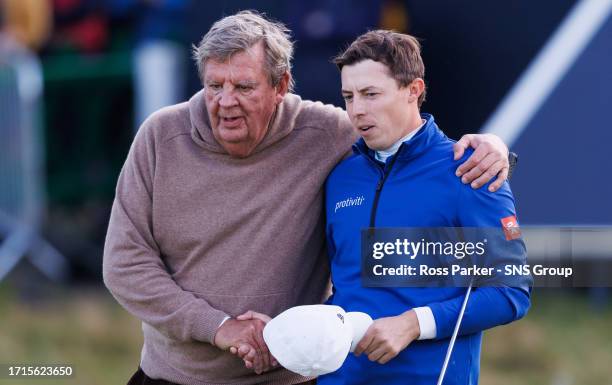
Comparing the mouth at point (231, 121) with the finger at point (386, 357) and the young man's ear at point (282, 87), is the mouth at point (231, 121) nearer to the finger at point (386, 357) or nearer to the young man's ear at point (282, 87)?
the young man's ear at point (282, 87)

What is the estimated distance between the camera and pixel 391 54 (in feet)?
9.93

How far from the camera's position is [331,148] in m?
3.43

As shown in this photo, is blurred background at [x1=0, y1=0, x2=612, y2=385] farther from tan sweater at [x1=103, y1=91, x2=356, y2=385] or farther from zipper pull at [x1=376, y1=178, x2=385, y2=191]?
zipper pull at [x1=376, y1=178, x2=385, y2=191]

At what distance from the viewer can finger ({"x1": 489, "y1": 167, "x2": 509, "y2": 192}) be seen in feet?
9.80

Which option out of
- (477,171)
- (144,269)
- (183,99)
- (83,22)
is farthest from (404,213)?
(83,22)

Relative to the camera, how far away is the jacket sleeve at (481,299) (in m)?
2.94

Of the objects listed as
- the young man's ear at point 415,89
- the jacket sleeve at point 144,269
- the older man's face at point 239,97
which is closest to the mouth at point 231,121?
the older man's face at point 239,97

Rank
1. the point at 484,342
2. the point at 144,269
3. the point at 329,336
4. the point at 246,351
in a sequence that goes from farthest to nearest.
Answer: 1. the point at 484,342
2. the point at 144,269
3. the point at 246,351
4. the point at 329,336

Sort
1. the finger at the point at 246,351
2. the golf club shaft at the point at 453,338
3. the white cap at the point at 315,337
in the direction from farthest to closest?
the finger at the point at 246,351 → the golf club shaft at the point at 453,338 → the white cap at the point at 315,337

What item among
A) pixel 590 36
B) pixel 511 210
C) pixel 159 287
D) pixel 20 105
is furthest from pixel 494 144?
pixel 20 105

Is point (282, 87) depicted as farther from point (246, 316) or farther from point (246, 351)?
point (246, 351)

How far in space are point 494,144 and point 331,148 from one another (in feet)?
1.69

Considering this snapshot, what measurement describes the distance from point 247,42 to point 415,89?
0.48 metres

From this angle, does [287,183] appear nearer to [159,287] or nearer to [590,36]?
[159,287]
